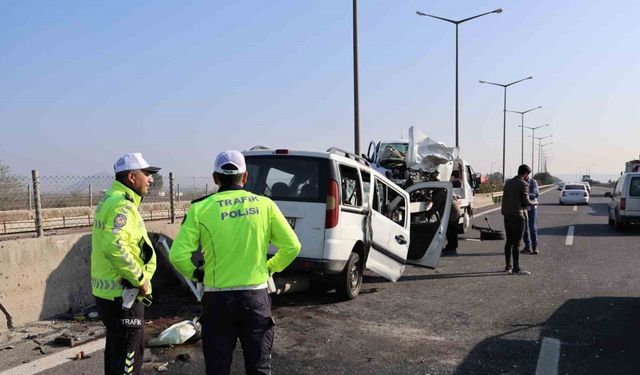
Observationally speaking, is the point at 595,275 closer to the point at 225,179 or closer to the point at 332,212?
the point at 332,212

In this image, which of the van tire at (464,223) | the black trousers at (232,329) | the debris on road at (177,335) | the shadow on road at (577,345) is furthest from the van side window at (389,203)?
the van tire at (464,223)

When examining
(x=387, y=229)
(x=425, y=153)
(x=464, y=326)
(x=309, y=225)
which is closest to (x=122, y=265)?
(x=309, y=225)

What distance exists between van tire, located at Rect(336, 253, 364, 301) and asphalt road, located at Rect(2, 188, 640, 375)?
0.15 m

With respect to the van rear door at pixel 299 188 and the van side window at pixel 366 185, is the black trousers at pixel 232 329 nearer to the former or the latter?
the van rear door at pixel 299 188

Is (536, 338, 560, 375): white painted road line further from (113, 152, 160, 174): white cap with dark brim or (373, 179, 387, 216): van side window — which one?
(113, 152, 160, 174): white cap with dark brim

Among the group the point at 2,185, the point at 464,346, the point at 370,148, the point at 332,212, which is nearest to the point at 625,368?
the point at 464,346

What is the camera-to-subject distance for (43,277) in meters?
6.29

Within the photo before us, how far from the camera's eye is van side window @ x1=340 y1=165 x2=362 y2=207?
720 centimetres

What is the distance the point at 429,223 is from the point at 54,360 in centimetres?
646

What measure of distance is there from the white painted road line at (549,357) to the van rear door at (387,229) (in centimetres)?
261

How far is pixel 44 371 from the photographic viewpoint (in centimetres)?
479

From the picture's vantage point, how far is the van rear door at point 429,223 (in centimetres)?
934

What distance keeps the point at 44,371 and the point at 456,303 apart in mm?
4804

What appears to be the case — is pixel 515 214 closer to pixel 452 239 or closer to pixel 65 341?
pixel 452 239
